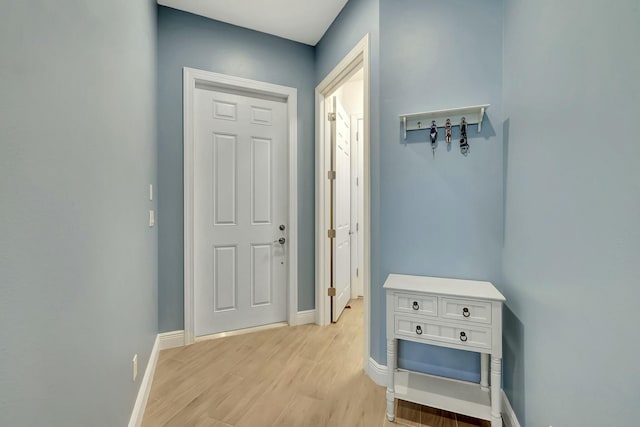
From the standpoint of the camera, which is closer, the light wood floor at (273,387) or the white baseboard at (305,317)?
the light wood floor at (273,387)

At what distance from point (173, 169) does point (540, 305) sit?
252cm

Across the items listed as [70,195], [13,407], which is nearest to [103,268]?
[70,195]

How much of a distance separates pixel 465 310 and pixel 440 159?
864 mm

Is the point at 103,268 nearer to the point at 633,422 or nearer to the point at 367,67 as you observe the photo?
the point at 633,422

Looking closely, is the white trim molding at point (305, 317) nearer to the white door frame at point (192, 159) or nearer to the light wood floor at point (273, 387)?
the white door frame at point (192, 159)

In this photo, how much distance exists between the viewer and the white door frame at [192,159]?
93.7 inches

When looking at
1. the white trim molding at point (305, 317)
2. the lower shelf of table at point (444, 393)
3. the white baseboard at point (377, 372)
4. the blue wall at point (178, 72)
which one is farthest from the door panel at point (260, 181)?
the lower shelf of table at point (444, 393)

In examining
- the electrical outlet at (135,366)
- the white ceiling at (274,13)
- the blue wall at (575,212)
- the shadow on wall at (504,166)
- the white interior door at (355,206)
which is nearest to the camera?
the blue wall at (575,212)

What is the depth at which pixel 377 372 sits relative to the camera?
1.86 m

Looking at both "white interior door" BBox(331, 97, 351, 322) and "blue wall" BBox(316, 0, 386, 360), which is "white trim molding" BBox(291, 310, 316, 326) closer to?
"white interior door" BBox(331, 97, 351, 322)

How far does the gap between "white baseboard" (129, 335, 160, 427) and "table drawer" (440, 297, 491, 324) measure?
63.3 inches

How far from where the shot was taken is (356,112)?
3.62 metres

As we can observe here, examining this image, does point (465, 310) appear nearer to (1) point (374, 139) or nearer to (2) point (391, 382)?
(2) point (391, 382)

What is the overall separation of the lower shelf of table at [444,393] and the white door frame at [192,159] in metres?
1.34
